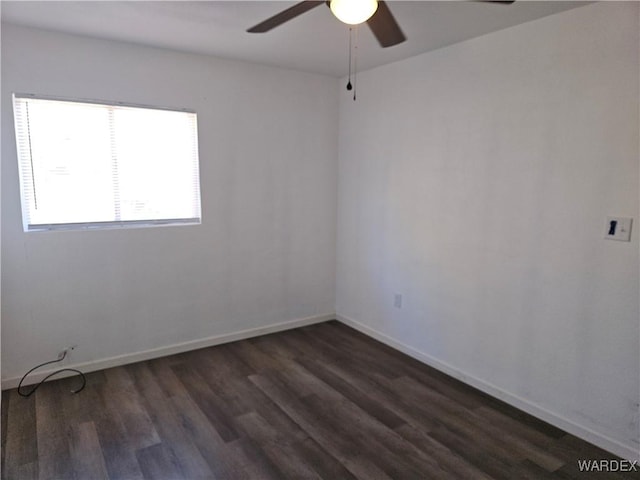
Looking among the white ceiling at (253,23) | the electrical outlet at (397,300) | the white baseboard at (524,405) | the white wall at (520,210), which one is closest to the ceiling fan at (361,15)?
the white ceiling at (253,23)

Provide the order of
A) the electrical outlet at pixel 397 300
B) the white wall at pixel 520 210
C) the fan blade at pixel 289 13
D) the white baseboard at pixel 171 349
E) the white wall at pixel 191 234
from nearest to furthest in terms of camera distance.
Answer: the fan blade at pixel 289 13
the white wall at pixel 520 210
the white wall at pixel 191 234
the white baseboard at pixel 171 349
the electrical outlet at pixel 397 300

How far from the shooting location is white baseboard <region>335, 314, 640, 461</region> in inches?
85.8

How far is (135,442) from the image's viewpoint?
2258 millimetres

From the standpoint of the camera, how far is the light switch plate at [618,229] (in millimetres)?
2074

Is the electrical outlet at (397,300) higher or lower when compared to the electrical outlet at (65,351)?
higher

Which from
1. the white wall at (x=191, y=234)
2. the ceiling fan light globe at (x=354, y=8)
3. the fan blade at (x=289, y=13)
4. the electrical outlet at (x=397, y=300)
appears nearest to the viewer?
the ceiling fan light globe at (x=354, y=8)

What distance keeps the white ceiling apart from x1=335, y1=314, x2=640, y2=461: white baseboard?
2.37 m

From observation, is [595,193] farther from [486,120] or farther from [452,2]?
Answer: [452,2]

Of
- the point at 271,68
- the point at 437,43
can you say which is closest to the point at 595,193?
the point at 437,43

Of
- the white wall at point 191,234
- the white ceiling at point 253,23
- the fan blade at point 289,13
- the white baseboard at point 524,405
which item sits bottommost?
the white baseboard at point 524,405

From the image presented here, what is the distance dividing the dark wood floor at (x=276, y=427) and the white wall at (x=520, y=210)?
1.01 feet

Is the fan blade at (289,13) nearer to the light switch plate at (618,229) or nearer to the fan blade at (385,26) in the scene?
the fan blade at (385,26)

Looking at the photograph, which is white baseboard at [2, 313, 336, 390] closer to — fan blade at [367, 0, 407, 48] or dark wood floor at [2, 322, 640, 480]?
dark wood floor at [2, 322, 640, 480]

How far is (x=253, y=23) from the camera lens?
246 centimetres
